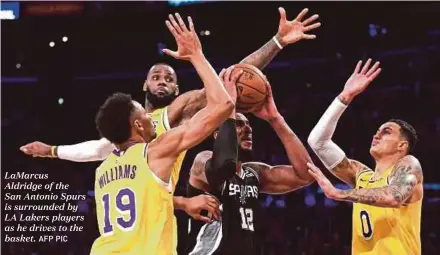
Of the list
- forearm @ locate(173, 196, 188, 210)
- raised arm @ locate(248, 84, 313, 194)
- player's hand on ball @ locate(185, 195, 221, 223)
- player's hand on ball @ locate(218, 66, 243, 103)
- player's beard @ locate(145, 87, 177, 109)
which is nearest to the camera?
player's hand on ball @ locate(218, 66, 243, 103)

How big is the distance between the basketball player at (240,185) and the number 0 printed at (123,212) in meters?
0.79

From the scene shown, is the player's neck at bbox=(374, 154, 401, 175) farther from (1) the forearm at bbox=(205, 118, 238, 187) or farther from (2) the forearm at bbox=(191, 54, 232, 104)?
(2) the forearm at bbox=(191, 54, 232, 104)

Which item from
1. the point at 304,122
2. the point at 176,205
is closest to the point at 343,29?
the point at 304,122

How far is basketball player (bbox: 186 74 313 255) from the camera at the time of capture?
446cm

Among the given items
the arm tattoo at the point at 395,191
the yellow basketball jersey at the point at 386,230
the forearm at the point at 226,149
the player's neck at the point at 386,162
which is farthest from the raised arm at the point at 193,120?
the player's neck at the point at 386,162

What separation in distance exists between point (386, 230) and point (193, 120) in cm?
174

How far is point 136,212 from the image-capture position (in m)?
3.44

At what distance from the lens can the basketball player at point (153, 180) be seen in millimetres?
3432

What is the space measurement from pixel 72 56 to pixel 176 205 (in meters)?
9.75

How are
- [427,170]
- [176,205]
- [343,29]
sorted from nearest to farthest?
[176,205] < [427,170] < [343,29]

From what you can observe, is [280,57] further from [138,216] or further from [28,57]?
[138,216]

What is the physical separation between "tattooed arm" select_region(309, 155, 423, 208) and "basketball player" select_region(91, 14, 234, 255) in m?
0.96


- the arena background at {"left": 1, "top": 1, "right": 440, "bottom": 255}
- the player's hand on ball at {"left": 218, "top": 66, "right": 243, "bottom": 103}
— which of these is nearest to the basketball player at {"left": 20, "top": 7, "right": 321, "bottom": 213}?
the player's hand on ball at {"left": 218, "top": 66, "right": 243, "bottom": 103}

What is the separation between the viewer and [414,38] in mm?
13352
